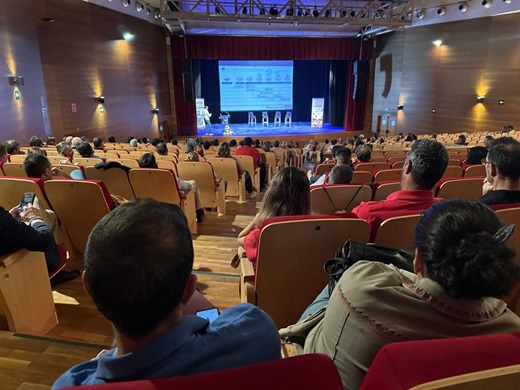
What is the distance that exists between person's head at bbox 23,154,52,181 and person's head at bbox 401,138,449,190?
3.04 metres

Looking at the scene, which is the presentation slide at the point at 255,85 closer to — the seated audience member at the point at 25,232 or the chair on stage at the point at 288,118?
the chair on stage at the point at 288,118

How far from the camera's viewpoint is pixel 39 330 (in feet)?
→ 7.48

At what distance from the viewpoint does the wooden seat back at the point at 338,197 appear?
113 inches

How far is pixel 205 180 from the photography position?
17.1 feet

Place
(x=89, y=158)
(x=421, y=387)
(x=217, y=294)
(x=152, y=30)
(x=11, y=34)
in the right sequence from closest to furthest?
(x=421, y=387)
(x=217, y=294)
(x=89, y=158)
(x=11, y=34)
(x=152, y=30)

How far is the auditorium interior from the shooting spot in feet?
6.75

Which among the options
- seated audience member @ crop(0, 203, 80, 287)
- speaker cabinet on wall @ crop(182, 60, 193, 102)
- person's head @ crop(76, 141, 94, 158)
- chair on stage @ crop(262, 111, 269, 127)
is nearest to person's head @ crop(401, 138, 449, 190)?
seated audience member @ crop(0, 203, 80, 287)

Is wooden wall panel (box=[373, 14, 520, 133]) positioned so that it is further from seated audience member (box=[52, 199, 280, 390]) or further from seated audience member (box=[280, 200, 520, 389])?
seated audience member (box=[52, 199, 280, 390])

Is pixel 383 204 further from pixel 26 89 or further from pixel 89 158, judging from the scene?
pixel 26 89

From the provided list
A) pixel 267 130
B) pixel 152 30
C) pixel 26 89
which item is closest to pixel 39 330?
pixel 26 89

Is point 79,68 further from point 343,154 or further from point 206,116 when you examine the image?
point 343,154

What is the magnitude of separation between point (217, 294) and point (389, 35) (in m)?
17.0

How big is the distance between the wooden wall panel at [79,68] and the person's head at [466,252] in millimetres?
8758

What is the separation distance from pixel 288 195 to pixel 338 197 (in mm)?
784
